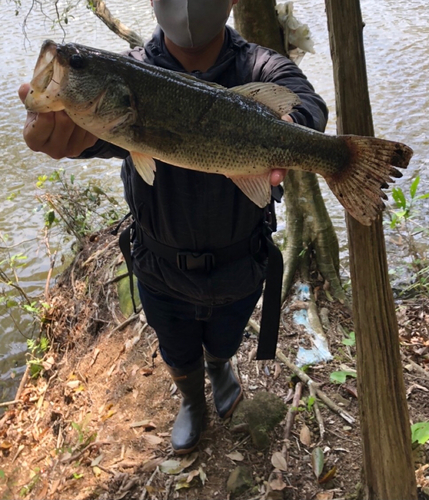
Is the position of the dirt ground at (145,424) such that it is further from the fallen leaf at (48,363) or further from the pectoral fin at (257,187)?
the pectoral fin at (257,187)

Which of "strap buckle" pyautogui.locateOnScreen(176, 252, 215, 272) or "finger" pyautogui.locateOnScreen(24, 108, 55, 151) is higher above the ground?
"finger" pyautogui.locateOnScreen(24, 108, 55, 151)

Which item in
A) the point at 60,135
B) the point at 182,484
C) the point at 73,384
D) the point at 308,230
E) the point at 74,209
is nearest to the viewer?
the point at 60,135

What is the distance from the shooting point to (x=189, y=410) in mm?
2932

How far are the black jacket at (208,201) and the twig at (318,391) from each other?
3.66 feet

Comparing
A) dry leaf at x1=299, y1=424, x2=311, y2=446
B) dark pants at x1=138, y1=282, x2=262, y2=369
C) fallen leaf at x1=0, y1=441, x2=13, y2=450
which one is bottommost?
fallen leaf at x1=0, y1=441, x2=13, y2=450

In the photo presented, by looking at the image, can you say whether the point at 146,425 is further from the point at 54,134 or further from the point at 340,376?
the point at 54,134

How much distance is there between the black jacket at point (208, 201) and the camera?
79.4 inches

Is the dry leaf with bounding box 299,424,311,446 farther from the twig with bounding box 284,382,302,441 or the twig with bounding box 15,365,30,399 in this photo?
the twig with bounding box 15,365,30,399

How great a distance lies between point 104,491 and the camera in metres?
2.70

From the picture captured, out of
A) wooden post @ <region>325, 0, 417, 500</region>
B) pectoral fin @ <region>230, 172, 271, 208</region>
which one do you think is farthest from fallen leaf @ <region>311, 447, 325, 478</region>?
pectoral fin @ <region>230, 172, 271, 208</region>

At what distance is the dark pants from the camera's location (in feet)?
8.11

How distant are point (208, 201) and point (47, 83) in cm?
87

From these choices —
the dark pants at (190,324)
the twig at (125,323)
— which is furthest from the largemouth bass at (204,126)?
the twig at (125,323)

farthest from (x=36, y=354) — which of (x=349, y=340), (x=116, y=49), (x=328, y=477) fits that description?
(x=116, y=49)
